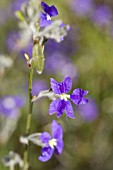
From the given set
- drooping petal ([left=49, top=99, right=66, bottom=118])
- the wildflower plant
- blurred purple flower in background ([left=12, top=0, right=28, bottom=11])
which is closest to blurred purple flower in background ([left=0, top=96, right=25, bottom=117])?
the wildflower plant

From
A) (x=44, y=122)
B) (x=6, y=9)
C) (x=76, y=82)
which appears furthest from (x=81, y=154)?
(x=6, y=9)

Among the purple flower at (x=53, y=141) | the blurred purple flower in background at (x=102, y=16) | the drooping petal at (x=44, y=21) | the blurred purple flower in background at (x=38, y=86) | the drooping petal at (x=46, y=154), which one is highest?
the blurred purple flower in background at (x=102, y=16)

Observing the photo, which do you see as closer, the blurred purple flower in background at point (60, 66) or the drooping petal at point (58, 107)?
the drooping petal at point (58, 107)

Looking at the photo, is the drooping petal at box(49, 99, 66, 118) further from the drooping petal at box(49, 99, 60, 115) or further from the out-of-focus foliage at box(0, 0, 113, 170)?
the out-of-focus foliage at box(0, 0, 113, 170)

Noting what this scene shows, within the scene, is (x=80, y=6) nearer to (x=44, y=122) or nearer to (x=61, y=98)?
(x=44, y=122)

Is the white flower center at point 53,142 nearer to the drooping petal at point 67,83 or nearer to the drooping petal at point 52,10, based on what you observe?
the drooping petal at point 67,83

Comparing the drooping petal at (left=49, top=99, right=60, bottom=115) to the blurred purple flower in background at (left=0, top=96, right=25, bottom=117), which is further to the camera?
the blurred purple flower in background at (left=0, top=96, right=25, bottom=117)

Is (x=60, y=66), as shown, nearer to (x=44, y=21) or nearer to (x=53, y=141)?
(x=53, y=141)

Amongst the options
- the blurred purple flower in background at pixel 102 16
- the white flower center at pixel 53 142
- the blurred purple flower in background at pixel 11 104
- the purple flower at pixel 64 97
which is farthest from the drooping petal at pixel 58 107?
the blurred purple flower in background at pixel 102 16
